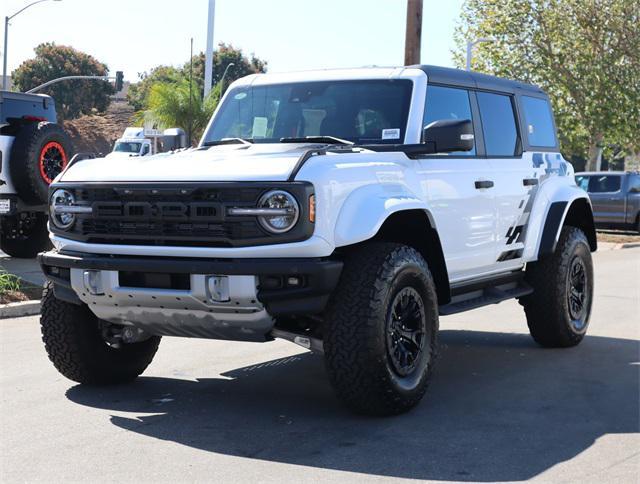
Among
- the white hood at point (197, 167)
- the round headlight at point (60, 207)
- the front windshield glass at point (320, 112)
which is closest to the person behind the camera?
the white hood at point (197, 167)

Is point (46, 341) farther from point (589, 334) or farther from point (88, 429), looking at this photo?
point (589, 334)

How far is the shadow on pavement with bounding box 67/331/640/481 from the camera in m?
5.28

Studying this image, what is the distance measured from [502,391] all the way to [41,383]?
3005 millimetres

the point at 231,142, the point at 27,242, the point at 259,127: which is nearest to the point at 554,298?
the point at 259,127

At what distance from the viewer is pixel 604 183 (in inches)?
1034

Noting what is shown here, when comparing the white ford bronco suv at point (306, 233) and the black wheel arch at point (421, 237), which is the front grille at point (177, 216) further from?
the black wheel arch at point (421, 237)

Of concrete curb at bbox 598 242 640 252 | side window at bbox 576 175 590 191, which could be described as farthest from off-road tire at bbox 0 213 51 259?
side window at bbox 576 175 590 191

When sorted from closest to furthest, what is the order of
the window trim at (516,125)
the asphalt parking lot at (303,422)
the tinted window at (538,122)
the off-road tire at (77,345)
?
1. the asphalt parking lot at (303,422)
2. the off-road tire at (77,345)
3. the window trim at (516,125)
4. the tinted window at (538,122)

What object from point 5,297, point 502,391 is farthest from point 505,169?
point 5,297

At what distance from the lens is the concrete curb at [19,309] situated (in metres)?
10.5

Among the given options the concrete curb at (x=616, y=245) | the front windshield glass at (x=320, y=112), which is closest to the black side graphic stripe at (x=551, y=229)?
the front windshield glass at (x=320, y=112)

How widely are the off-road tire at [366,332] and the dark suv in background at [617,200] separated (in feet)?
68.0

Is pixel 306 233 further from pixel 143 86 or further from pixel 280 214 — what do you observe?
pixel 143 86

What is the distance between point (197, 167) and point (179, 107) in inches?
1310
